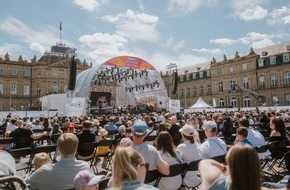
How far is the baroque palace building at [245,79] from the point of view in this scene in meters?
48.8

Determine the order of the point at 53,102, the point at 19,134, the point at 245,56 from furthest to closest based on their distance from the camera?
the point at 245,56 → the point at 53,102 → the point at 19,134

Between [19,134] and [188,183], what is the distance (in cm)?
637

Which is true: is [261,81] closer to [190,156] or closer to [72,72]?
[72,72]

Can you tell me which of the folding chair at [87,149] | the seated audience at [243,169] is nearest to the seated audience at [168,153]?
the seated audience at [243,169]

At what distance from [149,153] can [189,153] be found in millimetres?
1125

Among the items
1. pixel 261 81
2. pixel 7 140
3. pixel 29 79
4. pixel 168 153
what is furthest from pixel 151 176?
pixel 29 79

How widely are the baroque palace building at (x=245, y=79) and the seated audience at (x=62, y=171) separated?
39401 mm

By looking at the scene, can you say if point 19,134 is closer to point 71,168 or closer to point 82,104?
point 71,168

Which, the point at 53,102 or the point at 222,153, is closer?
the point at 222,153

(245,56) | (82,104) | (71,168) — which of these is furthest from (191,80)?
(71,168)

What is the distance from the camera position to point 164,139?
4.80 meters

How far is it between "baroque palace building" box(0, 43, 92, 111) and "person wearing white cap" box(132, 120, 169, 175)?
186 feet

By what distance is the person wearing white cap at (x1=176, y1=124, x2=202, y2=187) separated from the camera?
5020mm

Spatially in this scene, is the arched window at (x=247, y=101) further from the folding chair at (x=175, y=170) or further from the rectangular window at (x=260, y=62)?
the folding chair at (x=175, y=170)
